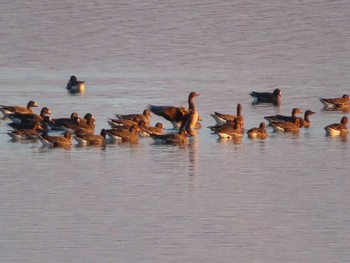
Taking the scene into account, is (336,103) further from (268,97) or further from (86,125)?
(86,125)

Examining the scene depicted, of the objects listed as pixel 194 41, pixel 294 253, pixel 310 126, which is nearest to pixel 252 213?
pixel 294 253

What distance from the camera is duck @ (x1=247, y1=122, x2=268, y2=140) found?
29047mm

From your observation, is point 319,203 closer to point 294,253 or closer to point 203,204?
point 203,204

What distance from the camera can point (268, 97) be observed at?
1332 inches

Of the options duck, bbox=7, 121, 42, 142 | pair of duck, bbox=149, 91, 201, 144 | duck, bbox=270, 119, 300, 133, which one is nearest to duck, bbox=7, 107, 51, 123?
duck, bbox=7, 121, 42, 142

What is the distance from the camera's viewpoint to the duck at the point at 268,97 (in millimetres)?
33875

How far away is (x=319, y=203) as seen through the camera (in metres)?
22.4

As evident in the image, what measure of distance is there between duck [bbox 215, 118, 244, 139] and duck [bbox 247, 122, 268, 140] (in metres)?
0.29

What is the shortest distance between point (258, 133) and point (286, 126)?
1119mm

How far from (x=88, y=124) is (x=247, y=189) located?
6.39 metres

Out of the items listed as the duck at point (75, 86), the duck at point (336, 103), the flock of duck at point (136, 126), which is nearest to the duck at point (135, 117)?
the flock of duck at point (136, 126)

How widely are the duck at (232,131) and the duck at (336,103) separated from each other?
3.94m

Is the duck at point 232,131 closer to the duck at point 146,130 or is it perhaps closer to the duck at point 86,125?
the duck at point 146,130

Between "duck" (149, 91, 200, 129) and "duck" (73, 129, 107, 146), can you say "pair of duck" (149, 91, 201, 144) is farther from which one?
"duck" (73, 129, 107, 146)
